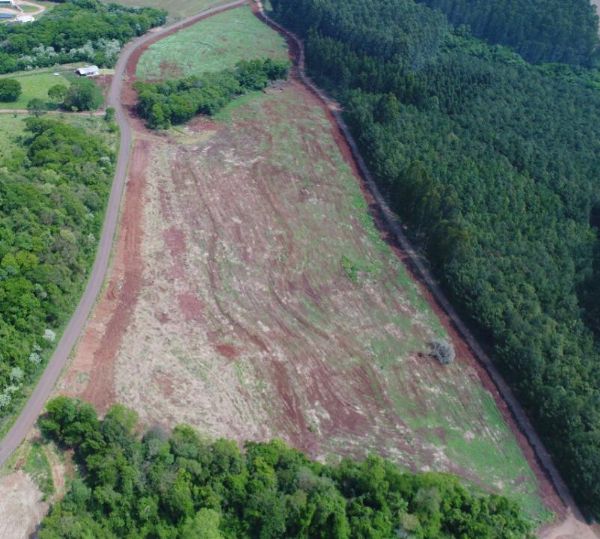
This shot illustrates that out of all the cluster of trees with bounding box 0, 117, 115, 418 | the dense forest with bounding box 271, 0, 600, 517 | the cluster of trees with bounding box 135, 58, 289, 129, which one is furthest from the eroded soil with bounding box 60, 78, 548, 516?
the cluster of trees with bounding box 135, 58, 289, 129

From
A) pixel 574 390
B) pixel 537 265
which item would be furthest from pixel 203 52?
pixel 574 390

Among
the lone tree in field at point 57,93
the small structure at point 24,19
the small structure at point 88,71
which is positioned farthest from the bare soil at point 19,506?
the small structure at point 24,19

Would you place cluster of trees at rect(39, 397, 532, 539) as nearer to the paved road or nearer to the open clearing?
the paved road

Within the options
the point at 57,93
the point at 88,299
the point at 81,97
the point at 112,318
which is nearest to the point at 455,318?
the point at 112,318

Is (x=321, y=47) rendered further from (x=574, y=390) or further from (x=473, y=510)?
(x=473, y=510)

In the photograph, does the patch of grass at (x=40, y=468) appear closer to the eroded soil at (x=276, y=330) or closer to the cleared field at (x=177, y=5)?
the eroded soil at (x=276, y=330)
